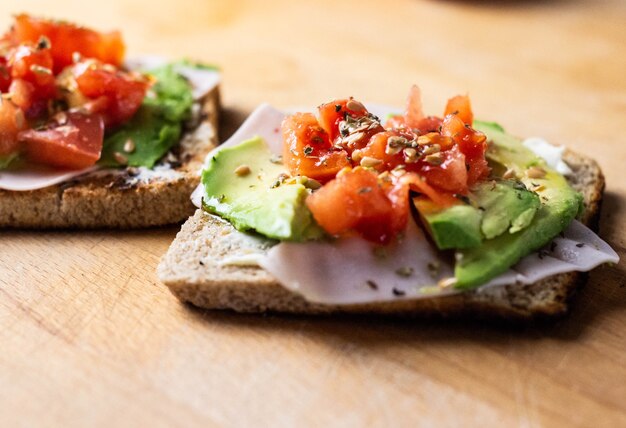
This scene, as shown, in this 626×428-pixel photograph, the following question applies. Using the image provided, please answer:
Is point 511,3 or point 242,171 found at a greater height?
point 511,3

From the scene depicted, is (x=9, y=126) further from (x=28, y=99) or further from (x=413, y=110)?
(x=413, y=110)

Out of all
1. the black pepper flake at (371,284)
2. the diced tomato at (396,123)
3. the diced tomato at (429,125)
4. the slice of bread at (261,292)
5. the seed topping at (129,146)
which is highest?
the diced tomato at (429,125)

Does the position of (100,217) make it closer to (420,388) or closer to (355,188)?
(355,188)

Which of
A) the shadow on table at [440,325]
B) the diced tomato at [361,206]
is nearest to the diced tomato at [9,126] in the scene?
the shadow on table at [440,325]

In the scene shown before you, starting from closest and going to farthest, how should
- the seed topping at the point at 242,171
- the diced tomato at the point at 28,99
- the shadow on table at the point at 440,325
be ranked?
1. the shadow on table at the point at 440,325
2. the seed topping at the point at 242,171
3. the diced tomato at the point at 28,99

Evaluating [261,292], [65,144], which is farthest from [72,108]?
[261,292]

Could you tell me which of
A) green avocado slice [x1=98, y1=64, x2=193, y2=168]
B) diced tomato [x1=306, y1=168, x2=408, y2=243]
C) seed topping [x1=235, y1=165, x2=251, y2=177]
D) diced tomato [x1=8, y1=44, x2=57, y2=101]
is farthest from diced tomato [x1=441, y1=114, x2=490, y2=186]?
diced tomato [x1=8, y1=44, x2=57, y2=101]

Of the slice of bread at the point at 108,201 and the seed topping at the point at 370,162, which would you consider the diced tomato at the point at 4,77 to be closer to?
the slice of bread at the point at 108,201
